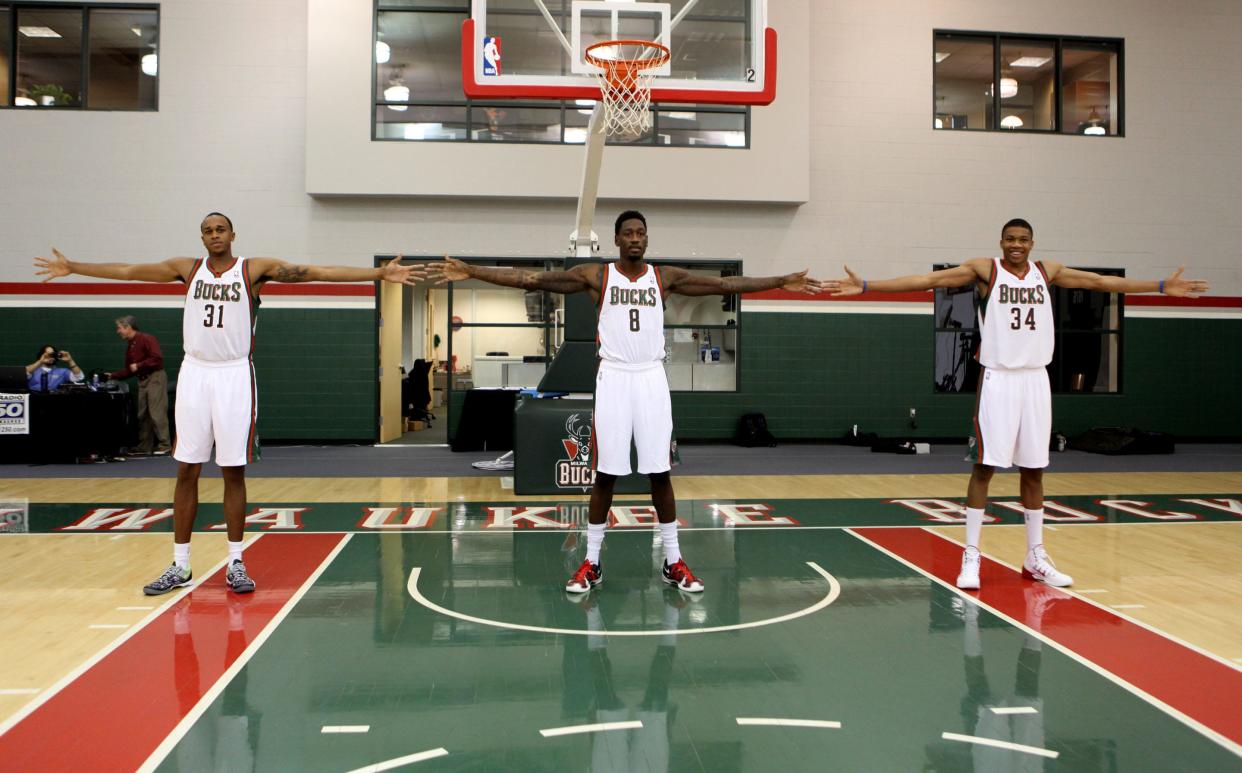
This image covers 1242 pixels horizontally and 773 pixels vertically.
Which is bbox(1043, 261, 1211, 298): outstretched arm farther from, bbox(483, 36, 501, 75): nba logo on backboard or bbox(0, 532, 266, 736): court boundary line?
bbox(483, 36, 501, 75): nba logo on backboard

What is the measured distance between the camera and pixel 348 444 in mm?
13797

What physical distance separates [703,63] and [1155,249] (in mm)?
7643

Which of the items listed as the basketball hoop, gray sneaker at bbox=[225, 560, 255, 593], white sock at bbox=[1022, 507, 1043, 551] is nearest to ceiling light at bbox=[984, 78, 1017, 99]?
the basketball hoop

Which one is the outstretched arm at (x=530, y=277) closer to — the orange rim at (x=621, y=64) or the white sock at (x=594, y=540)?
the white sock at (x=594, y=540)

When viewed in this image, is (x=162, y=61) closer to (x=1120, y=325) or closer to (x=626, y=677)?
(x=626, y=677)

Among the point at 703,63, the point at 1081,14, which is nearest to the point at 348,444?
the point at 703,63

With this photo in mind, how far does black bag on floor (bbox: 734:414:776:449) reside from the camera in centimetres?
1392

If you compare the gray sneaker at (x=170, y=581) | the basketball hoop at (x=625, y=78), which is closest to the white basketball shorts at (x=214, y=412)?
the gray sneaker at (x=170, y=581)

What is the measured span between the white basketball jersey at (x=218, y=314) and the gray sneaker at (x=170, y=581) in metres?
1.23

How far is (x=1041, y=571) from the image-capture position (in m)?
5.58

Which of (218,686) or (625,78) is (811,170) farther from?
(218,686)

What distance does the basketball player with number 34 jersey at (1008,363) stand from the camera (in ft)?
17.9

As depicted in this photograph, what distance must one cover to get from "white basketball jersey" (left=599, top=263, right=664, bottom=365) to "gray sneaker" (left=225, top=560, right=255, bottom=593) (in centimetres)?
238

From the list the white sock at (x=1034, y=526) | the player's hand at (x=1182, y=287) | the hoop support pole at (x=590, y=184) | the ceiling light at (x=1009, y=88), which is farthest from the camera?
the ceiling light at (x=1009, y=88)
